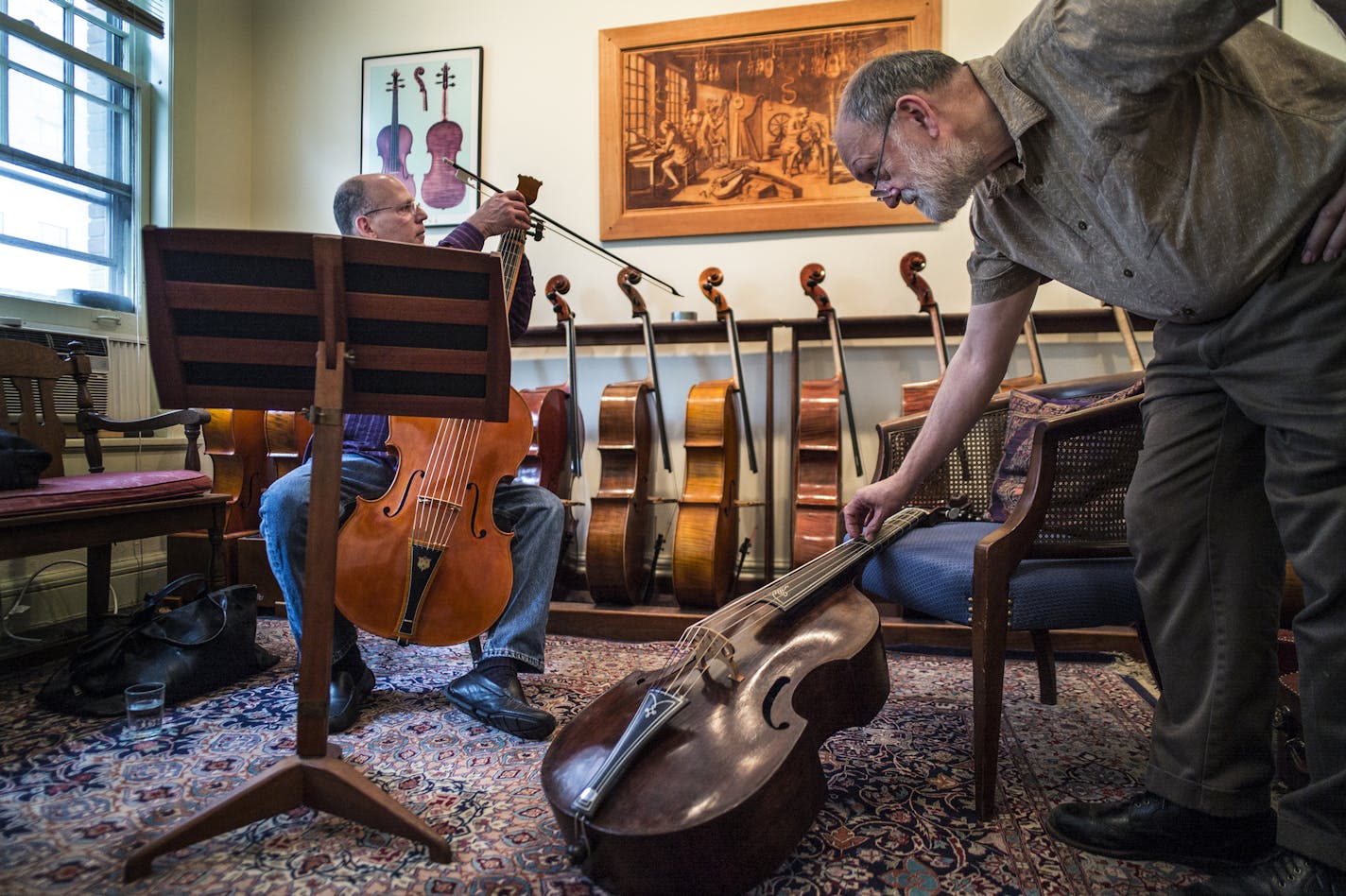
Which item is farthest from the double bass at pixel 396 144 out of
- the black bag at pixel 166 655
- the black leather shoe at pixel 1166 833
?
the black leather shoe at pixel 1166 833

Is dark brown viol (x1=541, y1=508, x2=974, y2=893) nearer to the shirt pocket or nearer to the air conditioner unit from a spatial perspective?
the shirt pocket

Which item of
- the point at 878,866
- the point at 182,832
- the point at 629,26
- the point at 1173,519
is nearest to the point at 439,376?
the point at 182,832

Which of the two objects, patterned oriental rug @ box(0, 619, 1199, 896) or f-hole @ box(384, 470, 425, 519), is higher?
f-hole @ box(384, 470, 425, 519)

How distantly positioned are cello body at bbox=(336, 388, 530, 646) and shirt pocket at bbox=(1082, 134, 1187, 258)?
1248 mm

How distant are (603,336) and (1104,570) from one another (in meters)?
2.30

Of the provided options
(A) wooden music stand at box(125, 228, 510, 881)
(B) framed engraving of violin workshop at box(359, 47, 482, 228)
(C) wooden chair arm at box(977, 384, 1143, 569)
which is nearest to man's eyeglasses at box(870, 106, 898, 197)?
(C) wooden chair arm at box(977, 384, 1143, 569)

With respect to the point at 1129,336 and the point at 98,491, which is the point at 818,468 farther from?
the point at 98,491

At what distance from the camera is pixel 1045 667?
1.96 meters

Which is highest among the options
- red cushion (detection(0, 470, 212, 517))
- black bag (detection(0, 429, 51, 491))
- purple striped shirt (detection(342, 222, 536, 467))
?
purple striped shirt (detection(342, 222, 536, 467))

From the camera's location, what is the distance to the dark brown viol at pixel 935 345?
2.72 metres

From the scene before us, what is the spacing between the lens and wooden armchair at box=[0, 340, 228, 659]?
2.00 metres

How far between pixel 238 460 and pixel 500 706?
77.9 inches

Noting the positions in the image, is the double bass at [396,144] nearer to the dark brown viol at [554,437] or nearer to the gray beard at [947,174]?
→ the dark brown viol at [554,437]

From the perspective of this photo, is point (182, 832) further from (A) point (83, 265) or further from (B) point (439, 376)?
(A) point (83, 265)
